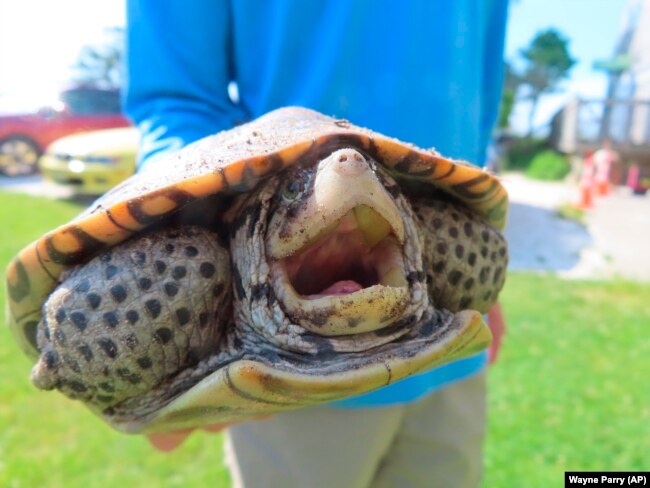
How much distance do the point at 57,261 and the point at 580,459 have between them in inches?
74.9

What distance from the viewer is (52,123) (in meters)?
7.95

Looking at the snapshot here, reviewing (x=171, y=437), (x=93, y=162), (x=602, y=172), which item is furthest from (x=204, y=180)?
(x=602, y=172)

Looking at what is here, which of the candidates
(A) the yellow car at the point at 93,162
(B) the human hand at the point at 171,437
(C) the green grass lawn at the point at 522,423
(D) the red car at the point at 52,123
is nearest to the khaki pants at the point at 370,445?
(B) the human hand at the point at 171,437

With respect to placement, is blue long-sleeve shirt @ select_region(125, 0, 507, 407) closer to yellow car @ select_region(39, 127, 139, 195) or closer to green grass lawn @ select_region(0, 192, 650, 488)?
green grass lawn @ select_region(0, 192, 650, 488)

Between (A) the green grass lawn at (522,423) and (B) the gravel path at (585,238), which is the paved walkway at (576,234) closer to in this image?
(B) the gravel path at (585,238)

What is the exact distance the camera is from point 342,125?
2.57 feet

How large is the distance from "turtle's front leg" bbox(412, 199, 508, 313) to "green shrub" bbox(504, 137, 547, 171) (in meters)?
11.9

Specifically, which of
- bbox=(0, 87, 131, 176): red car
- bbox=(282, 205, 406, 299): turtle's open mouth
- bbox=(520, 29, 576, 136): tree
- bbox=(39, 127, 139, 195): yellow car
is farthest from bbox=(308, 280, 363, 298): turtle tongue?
bbox=(520, 29, 576, 136): tree

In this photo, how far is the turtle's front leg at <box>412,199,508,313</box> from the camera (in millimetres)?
869

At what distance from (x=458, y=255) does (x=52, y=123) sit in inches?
328

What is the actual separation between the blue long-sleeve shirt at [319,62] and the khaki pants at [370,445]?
75mm

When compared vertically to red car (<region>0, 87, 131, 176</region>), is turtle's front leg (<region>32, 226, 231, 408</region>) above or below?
above

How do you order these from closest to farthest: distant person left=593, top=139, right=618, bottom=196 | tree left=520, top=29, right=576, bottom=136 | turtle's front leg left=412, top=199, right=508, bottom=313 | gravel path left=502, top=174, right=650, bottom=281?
1. turtle's front leg left=412, top=199, right=508, bottom=313
2. gravel path left=502, top=174, right=650, bottom=281
3. distant person left=593, top=139, right=618, bottom=196
4. tree left=520, top=29, right=576, bottom=136

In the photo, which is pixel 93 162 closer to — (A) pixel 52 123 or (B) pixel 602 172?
(A) pixel 52 123
